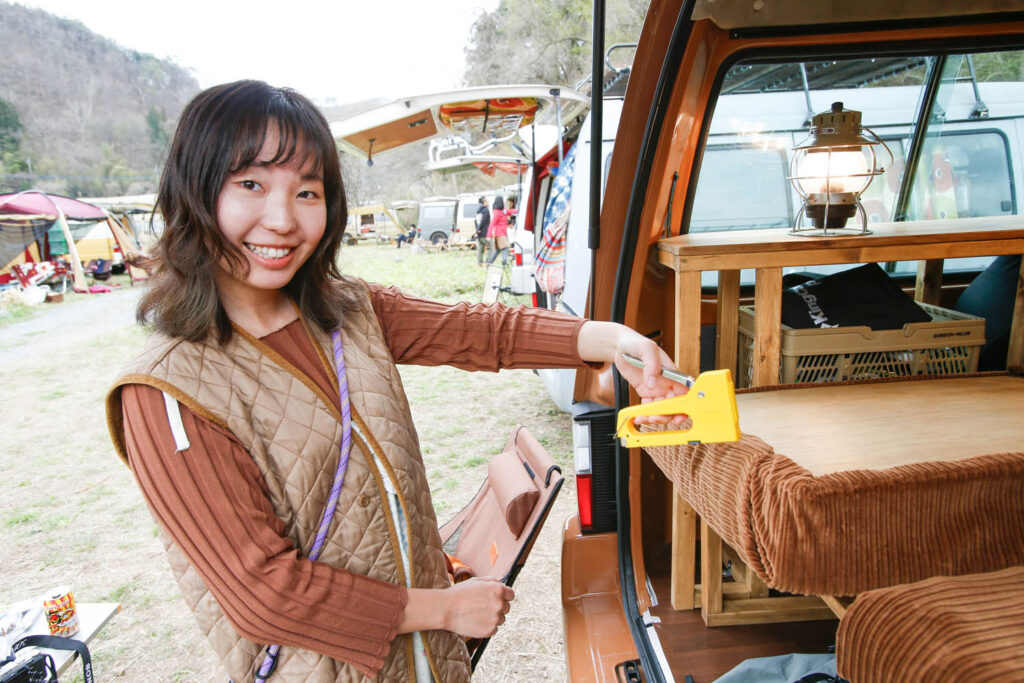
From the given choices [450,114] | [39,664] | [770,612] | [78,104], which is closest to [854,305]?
[770,612]

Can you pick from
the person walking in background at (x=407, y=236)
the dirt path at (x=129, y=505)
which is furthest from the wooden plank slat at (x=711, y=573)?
the person walking in background at (x=407, y=236)

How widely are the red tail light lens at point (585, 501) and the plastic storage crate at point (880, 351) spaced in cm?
69

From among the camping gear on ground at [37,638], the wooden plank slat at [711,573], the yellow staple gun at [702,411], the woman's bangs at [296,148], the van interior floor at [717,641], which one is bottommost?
the camping gear on ground at [37,638]

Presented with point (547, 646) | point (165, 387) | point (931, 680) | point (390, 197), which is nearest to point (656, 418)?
point (931, 680)

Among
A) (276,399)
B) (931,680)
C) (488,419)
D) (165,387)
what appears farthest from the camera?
(488,419)

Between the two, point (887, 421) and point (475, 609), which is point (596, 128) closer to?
point (887, 421)

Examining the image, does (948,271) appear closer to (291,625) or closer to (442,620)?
(442,620)

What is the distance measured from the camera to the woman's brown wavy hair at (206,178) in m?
1.04

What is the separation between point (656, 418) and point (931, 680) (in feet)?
1.77

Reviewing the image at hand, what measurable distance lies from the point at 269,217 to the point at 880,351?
1715 millimetres

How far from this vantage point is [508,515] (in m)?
1.98

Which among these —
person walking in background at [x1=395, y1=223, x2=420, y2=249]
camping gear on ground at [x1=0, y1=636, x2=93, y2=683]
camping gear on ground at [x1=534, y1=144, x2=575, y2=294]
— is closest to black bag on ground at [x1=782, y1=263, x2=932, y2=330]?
camping gear on ground at [x1=0, y1=636, x2=93, y2=683]

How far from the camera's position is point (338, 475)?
3.63 feet

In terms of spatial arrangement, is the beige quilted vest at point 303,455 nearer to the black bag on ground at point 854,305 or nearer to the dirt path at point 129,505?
the black bag on ground at point 854,305
